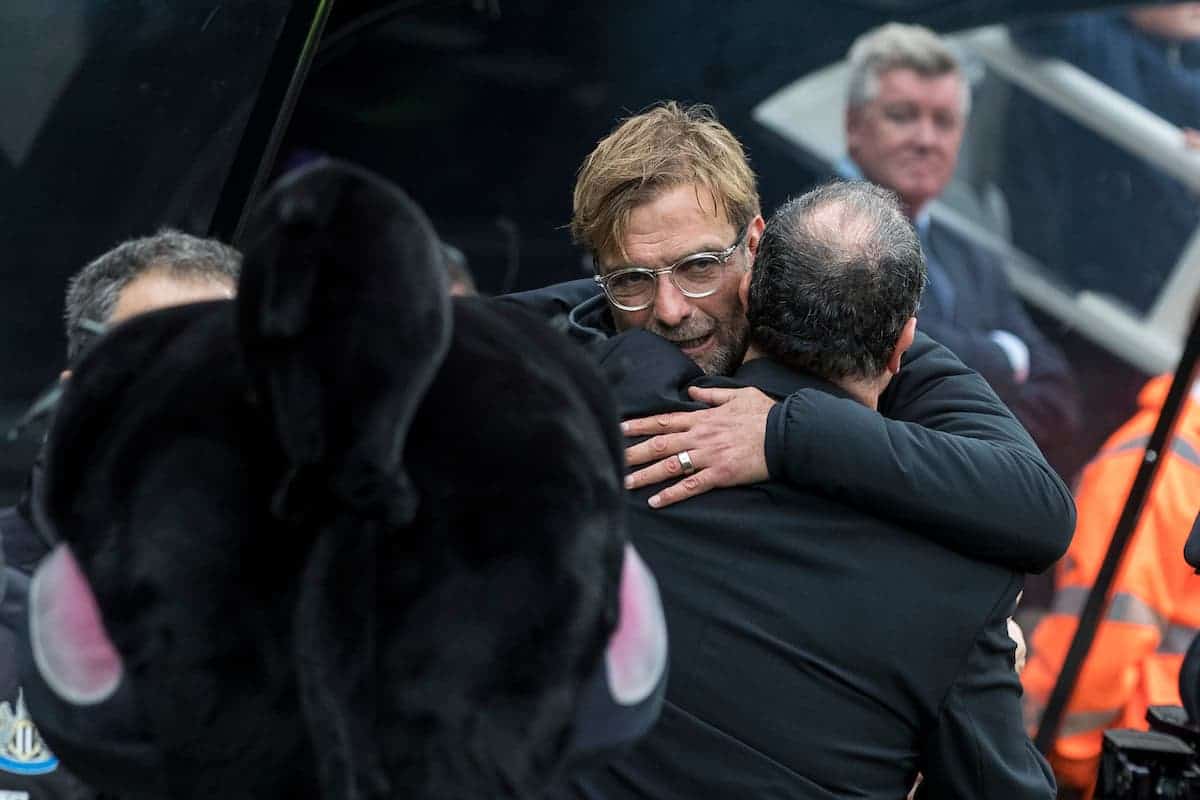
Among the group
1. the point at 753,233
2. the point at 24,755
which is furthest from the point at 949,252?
the point at 24,755

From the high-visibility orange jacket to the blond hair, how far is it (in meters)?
1.97

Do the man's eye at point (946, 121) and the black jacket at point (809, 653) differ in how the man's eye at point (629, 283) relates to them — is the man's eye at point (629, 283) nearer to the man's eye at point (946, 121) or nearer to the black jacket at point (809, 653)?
the black jacket at point (809, 653)

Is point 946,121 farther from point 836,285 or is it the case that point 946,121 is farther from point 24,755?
point 24,755

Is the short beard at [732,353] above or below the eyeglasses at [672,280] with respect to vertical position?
below

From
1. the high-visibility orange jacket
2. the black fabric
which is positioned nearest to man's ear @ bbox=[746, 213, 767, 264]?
the black fabric

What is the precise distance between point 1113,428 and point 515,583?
9.65 ft

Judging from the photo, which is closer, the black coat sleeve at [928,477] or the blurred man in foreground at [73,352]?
the black coat sleeve at [928,477]

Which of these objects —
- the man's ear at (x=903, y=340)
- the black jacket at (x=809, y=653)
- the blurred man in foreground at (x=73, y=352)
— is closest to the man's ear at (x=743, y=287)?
the man's ear at (x=903, y=340)

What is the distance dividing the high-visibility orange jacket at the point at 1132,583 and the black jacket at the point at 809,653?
7.36ft

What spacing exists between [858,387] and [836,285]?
13 cm

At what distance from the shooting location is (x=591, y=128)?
11.7 feet

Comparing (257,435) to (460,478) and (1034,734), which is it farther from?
Result: (1034,734)

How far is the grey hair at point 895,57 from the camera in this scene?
3.60m

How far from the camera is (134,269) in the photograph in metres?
2.32
